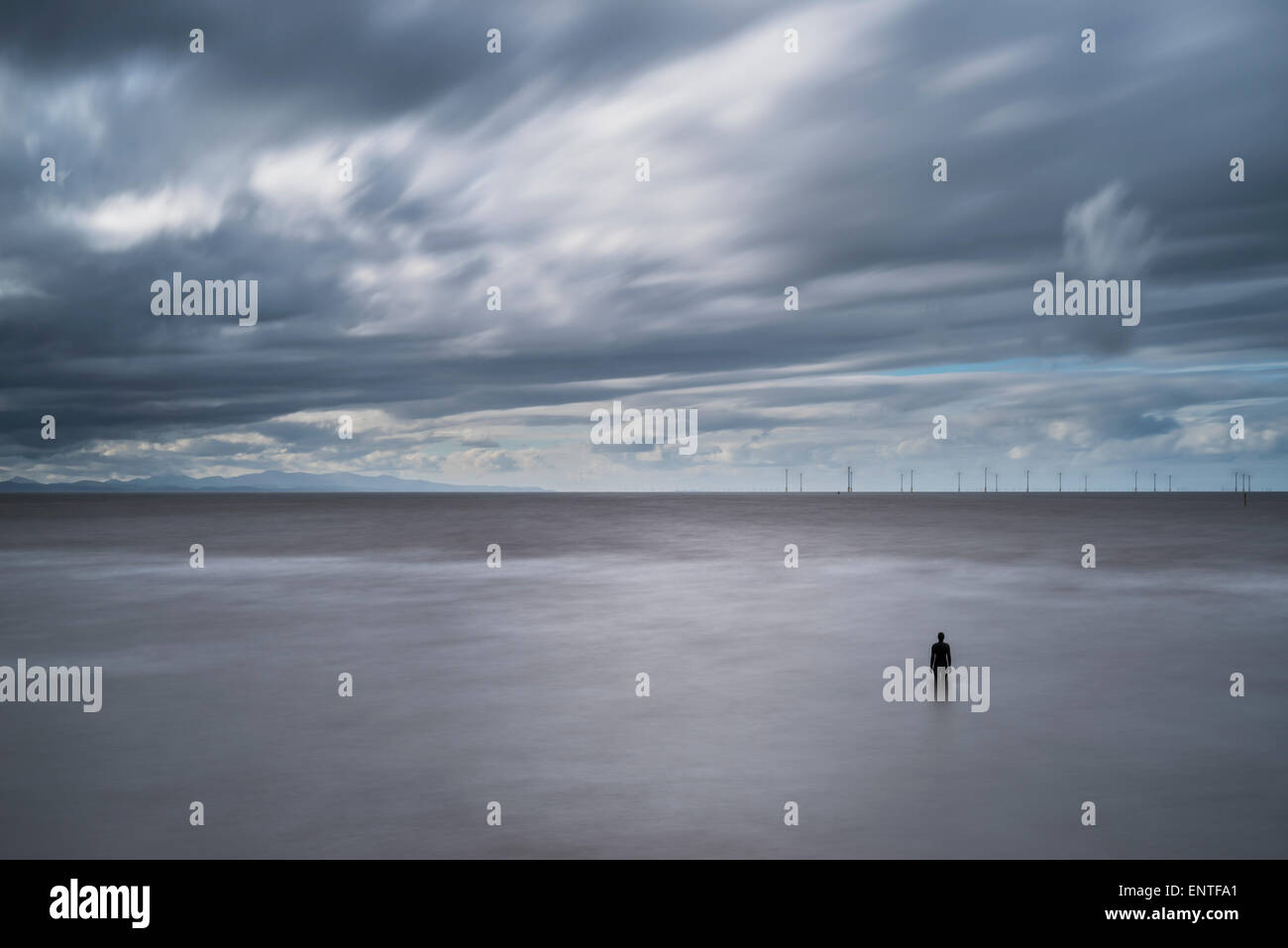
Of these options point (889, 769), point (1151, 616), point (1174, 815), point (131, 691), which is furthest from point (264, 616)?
point (1151, 616)

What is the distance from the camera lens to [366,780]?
14.8 meters

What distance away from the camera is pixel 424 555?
6656cm

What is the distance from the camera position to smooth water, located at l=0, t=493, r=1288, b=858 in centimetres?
1262

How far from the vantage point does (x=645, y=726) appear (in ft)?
59.9

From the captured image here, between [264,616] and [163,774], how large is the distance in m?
20.2

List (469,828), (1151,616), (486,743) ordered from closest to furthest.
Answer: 1. (469,828)
2. (486,743)
3. (1151,616)

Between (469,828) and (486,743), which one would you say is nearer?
(469,828)

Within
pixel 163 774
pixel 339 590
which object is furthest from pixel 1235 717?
pixel 339 590

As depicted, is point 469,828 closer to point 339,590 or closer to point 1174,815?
point 1174,815

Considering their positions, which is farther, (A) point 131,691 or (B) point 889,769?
(A) point 131,691

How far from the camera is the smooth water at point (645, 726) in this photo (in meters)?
12.6
